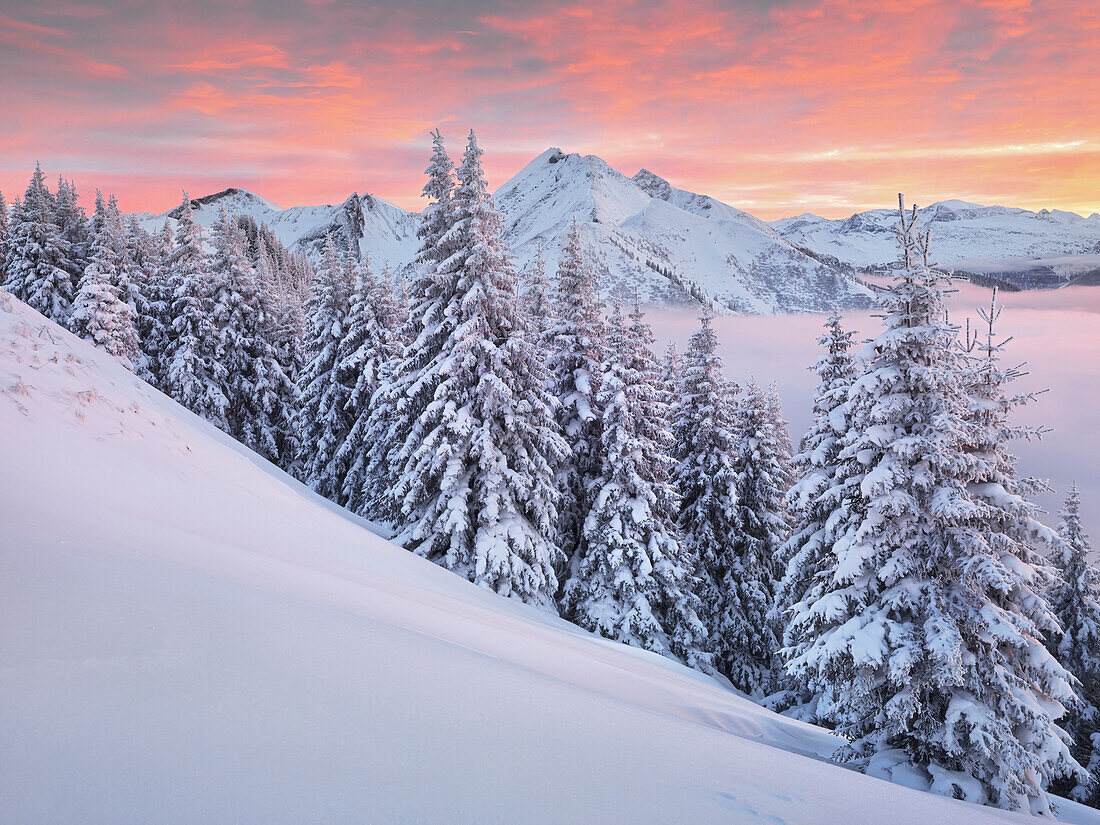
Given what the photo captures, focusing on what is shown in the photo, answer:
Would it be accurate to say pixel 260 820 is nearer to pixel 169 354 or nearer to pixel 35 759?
pixel 35 759

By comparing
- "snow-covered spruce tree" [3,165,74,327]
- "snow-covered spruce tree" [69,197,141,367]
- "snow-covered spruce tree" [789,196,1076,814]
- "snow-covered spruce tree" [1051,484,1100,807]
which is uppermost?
"snow-covered spruce tree" [3,165,74,327]

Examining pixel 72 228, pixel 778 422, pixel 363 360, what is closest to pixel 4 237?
pixel 72 228

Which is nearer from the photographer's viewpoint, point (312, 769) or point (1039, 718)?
point (312, 769)

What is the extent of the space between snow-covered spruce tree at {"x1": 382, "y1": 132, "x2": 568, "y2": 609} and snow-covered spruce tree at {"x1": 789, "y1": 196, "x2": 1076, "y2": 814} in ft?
24.8

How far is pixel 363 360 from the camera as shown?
25.8m

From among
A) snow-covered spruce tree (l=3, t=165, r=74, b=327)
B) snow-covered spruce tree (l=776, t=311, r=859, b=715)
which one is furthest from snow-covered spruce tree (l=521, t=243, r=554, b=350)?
snow-covered spruce tree (l=3, t=165, r=74, b=327)

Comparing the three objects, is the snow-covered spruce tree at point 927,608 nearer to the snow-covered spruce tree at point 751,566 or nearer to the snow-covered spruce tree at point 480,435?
the snow-covered spruce tree at point 480,435

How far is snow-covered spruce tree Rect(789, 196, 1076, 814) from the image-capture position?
8.53 m

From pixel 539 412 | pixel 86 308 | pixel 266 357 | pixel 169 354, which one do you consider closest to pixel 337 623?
pixel 539 412

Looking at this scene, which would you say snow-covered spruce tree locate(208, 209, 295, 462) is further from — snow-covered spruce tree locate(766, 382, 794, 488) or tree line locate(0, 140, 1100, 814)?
snow-covered spruce tree locate(766, 382, 794, 488)

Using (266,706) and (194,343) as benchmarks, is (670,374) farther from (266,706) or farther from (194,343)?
(266,706)

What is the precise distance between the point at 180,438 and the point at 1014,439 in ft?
44.7

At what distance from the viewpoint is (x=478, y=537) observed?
1524 centimetres

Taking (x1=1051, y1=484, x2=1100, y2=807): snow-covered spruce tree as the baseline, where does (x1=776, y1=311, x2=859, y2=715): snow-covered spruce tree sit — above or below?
above
